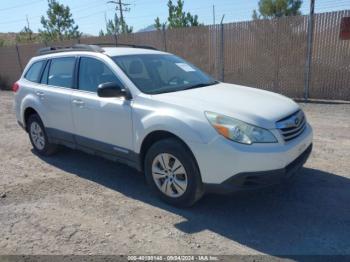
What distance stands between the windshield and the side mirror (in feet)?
0.73

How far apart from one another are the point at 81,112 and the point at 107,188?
42.6 inches

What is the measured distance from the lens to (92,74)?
15.1ft

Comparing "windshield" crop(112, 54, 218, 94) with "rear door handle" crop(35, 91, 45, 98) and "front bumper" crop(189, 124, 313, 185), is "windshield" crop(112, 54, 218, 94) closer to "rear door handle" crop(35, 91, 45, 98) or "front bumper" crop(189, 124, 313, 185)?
"front bumper" crop(189, 124, 313, 185)

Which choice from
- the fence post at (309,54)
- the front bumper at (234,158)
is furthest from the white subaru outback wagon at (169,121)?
the fence post at (309,54)

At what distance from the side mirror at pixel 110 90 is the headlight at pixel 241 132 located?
4.12 feet

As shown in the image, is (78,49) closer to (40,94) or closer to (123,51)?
(123,51)

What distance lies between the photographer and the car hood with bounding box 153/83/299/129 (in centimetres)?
339

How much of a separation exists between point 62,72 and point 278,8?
22271mm

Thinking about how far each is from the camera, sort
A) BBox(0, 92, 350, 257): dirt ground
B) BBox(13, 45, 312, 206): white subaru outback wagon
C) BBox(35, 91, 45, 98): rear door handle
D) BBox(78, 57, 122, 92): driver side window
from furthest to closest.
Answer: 1. BBox(35, 91, 45, 98): rear door handle
2. BBox(78, 57, 122, 92): driver side window
3. BBox(13, 45, 312, 206): white subaru outback wagon
4. BBox(0, 92, 350, 257): dirt ground

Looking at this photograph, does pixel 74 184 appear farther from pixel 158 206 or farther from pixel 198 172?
pixel 198 172

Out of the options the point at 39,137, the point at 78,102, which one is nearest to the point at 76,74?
the point at 78,102

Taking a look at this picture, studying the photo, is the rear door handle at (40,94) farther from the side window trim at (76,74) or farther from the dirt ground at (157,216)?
the dirt ground at (157,216)

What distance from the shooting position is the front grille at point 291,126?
3.47m

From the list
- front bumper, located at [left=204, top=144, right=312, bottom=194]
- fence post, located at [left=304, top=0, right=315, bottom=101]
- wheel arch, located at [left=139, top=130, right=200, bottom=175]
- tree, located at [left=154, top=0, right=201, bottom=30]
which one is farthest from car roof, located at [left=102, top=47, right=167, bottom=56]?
tree, located at [left=154, top=0, right=201, bottom=30]
